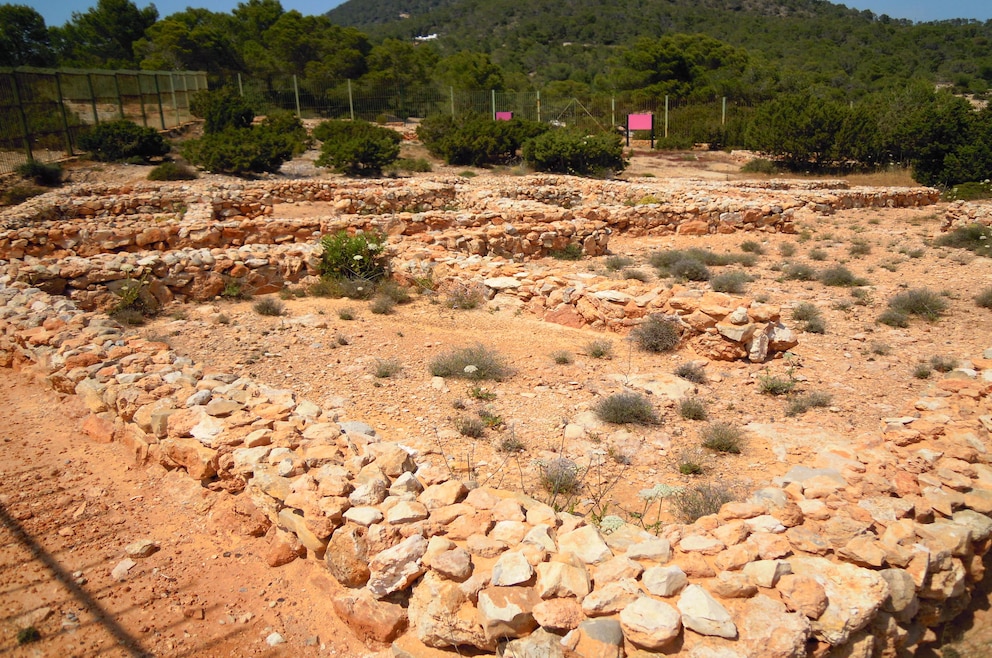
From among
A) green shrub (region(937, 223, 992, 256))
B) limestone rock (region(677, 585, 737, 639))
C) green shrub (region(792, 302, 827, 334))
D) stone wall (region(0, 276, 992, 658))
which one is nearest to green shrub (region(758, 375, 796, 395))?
stone wall (region(0, 276, 992, 658))

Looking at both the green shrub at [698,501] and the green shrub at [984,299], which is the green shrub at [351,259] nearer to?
the green shrub at [698,501]

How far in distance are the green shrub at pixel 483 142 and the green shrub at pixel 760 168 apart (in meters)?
7.65

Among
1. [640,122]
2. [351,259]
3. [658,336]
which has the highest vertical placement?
[640,122]

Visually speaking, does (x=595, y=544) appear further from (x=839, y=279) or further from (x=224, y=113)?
(x=224, y=113)

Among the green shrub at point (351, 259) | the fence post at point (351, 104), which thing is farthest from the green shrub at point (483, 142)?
the green shrub at point (351, 259)

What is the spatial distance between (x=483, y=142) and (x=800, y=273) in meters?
16.0

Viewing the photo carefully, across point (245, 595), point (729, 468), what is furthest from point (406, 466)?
point (729, 468)

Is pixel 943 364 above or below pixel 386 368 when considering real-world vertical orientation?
below

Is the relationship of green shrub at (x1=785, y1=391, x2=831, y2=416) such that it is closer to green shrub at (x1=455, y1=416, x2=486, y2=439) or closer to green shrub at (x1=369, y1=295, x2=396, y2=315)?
green shrub at (x1=455, y1=416, x2=486, y2=439)

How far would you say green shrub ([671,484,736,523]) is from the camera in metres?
3.66

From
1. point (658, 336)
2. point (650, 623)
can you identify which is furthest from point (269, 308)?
point (650, 623)

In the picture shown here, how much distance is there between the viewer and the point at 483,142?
23.5 meters

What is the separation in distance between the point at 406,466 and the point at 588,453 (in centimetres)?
148

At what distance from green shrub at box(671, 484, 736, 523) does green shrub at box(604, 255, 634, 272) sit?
627cm
